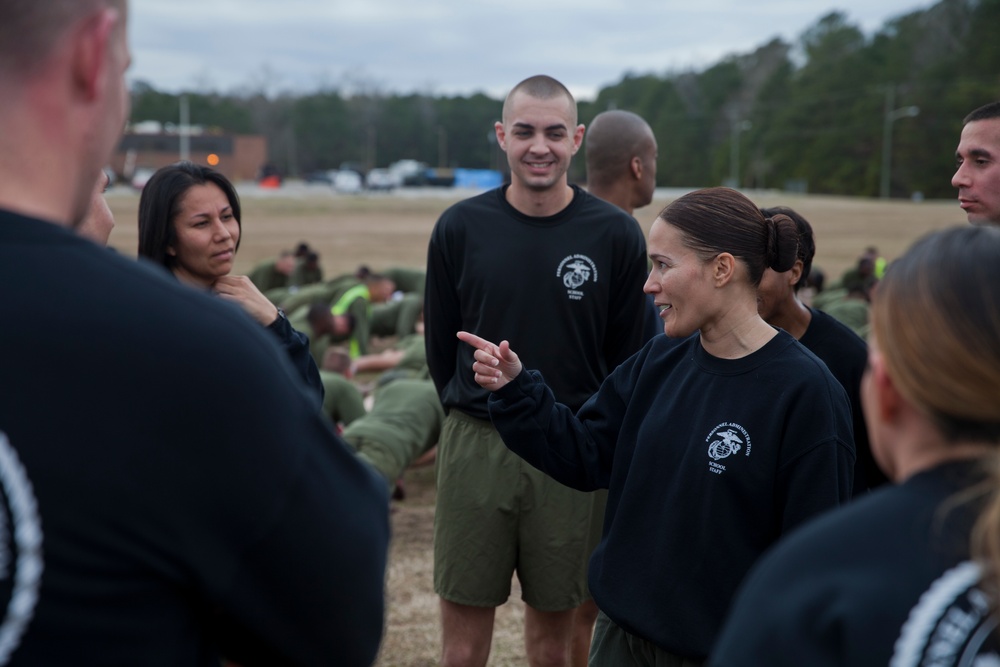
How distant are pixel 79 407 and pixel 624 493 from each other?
1730 millimetres

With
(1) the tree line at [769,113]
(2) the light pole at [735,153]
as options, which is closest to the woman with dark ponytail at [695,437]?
(1) the tree line at [769,113]

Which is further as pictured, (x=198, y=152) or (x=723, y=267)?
(x=198, y=152)

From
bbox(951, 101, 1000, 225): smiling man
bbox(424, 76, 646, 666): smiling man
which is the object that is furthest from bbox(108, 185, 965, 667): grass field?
bbox(951, 101, 1000, 225): smiling man

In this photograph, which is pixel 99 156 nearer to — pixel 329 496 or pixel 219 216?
pixel 329 496

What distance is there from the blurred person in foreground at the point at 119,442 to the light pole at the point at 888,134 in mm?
68151

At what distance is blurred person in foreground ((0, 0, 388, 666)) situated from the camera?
3.81ft

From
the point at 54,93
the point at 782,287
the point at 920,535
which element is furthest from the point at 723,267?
the point at 54,93

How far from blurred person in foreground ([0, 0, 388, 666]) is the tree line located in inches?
2282

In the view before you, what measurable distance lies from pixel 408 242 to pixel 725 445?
25.6 m

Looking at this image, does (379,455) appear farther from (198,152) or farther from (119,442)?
(198,152)

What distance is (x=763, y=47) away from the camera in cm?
10038

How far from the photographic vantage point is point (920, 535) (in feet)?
4.02

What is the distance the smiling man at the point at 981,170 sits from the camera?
3131 mm

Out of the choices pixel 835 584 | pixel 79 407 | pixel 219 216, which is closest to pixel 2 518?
pixel 79 407
